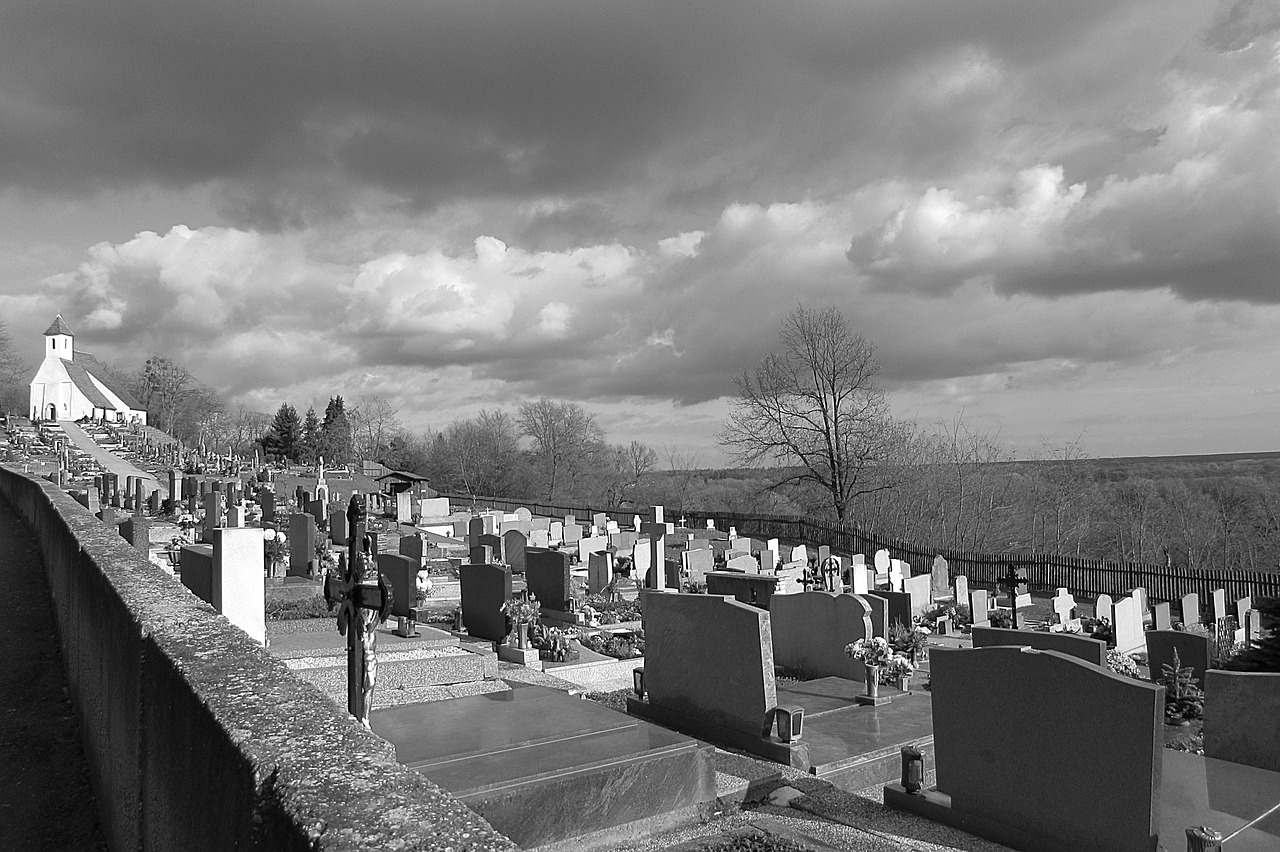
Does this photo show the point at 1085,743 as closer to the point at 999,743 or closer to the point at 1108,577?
the point at 999,743

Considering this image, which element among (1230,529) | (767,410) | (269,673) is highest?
(767,410)

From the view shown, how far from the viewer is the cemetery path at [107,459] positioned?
3688cm

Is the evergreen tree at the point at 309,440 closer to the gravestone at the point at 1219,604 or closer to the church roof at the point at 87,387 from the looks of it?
the church roof at the point at 87,387

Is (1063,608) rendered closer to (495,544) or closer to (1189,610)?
(1189,610)

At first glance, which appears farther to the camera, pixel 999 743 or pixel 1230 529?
pixel 1230 529

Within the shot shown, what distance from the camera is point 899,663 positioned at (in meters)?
10.2

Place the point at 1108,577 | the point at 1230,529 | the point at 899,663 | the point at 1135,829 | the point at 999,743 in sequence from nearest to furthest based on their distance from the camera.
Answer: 1. the point at 1135,829
2. the point at 999,743
3. the point at 899,663
4. the point at 1108,577
5. the point at 1230,529

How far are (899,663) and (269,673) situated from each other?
868 cm

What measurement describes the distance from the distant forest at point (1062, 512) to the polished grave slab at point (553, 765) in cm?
3397

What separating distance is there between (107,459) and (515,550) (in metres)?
37.8

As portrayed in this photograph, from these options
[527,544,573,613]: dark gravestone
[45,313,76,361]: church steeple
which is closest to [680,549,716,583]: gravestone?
[527,544,573,613]: dark gravestone

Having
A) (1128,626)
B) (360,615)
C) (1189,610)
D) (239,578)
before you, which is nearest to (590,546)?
(1128,626)

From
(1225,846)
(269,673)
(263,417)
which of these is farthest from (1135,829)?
(263,417)

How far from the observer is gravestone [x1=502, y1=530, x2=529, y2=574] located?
786 inches
